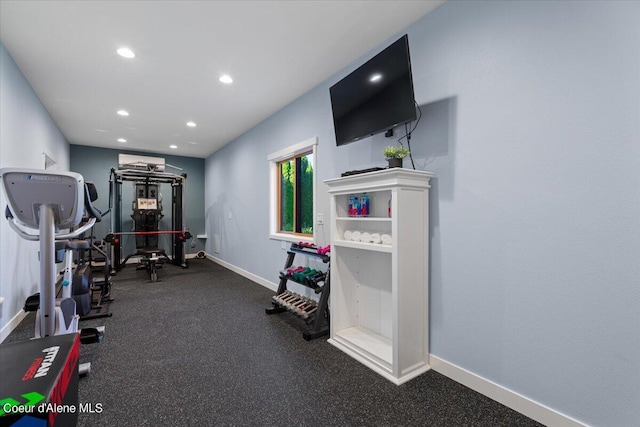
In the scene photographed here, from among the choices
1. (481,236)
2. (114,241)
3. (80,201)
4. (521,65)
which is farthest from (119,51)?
(114,241)

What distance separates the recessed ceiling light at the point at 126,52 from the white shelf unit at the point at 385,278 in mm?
2314

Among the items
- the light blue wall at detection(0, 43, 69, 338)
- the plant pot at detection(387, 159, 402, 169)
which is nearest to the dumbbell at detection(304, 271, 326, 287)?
the plant pot at detection(387, 159, 402, 169)

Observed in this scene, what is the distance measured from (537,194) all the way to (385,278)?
51.6 inches

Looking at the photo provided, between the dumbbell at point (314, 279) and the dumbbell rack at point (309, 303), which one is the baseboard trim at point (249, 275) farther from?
the dumbbell at point (314, 279)

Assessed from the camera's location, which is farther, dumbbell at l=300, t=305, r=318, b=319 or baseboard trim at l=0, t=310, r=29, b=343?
dumbbell at l=300, t=305, r=318, b=319

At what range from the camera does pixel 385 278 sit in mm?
2537

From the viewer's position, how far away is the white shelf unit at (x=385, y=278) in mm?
2033

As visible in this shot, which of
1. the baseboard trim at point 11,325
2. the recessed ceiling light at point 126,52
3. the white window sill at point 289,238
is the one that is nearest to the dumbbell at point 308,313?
the white window sill at point 289,238

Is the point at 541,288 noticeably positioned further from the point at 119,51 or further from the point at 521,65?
the point at 119,51

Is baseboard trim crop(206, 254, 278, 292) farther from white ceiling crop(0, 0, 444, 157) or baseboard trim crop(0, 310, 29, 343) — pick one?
baseboard trim crop(0, 310, 29, 343)

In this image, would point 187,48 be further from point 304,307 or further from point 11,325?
point 11,325

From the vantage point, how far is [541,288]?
163 cm

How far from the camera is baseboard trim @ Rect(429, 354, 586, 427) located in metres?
1.56

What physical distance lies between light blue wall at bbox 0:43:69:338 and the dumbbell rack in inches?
100
